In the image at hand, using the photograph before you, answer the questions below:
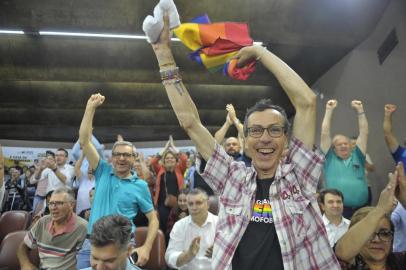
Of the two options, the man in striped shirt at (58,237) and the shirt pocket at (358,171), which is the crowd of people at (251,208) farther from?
the shirt pocket at (358,171)

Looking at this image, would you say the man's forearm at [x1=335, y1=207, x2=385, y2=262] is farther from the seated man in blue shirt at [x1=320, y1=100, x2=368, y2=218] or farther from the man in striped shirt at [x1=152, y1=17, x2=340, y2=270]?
the seated man in blue shirt at [x1=320, y1=100, x2=368, y2=218]

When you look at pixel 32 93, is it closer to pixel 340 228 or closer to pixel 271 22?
pixel 271 22

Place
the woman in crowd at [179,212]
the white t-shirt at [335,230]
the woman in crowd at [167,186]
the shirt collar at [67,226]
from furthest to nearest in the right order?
the woman in crowd at [167,186], the woman in crowd at [179,212], the white t-shirt at [335,230], the shirt collar at [67,226]

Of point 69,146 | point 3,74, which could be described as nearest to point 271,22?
point 3,74

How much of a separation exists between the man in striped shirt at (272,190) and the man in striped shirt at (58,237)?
66.0 inches

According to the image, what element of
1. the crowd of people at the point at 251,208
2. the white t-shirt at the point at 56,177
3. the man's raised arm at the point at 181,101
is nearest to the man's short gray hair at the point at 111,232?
the crowd of people at the point at 251,208

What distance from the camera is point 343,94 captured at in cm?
616

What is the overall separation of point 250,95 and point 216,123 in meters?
2.35

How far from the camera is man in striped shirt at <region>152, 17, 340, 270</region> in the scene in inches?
40.7

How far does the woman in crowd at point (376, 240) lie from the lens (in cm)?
131

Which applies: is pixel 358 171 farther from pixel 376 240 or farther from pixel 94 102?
pixel 94 102

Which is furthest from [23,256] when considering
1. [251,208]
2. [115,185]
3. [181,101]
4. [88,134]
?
[251,208]

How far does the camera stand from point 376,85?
501cm

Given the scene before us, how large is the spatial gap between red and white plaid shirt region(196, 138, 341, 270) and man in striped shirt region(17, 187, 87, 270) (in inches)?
67.5
